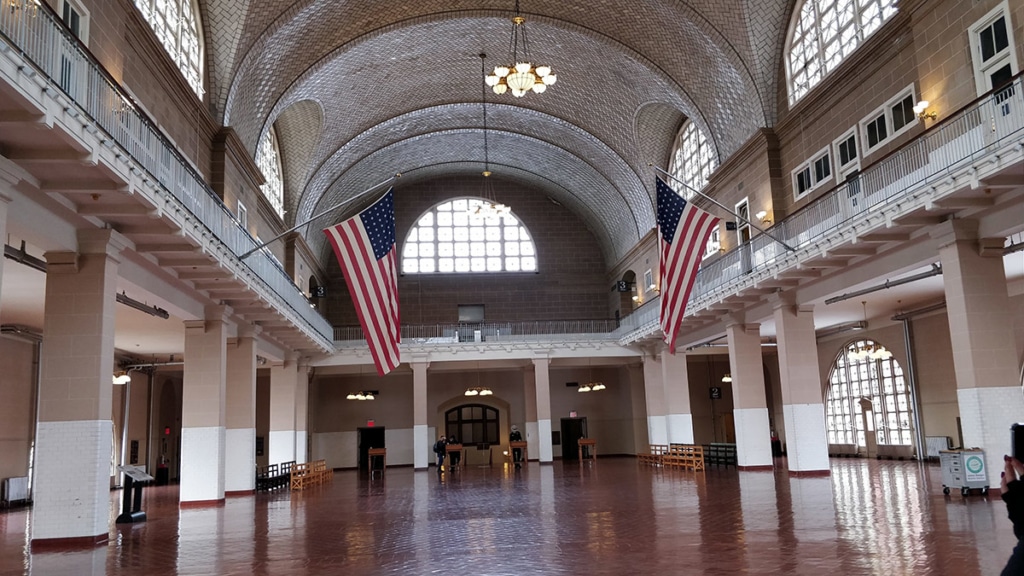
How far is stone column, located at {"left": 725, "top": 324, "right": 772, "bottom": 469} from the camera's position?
23.3 metres

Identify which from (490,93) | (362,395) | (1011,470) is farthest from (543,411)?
(1011,470)

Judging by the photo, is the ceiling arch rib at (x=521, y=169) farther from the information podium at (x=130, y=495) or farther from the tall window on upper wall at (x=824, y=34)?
the information podium at (x=130, y=495)

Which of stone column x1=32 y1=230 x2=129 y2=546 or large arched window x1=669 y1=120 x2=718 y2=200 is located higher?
large arched window x1=669 y1=120 x2=718 y2=200

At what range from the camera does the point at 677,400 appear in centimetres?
2998

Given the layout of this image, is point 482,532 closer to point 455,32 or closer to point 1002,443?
point 1002,443

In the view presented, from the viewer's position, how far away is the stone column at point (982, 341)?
44.5ft

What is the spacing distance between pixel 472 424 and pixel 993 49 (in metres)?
30.1

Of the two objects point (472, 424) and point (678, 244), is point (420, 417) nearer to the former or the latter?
point (472, 424)

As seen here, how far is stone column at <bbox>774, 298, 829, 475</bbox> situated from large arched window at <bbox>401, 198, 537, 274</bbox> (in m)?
21.5

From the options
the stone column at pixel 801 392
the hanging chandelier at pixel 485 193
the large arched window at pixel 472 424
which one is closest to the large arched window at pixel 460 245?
the hanging chandelier at pixel 485 193

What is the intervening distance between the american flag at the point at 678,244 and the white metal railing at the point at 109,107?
917cm

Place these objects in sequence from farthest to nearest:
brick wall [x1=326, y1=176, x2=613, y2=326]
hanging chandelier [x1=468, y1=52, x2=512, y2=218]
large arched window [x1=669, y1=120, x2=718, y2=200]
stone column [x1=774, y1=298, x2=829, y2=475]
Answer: brick wall [x1=326, y1=176, x2=613, y2=326]
hanging chandelier [x1=468, y1=52, x2=512, y2=218]
large arched window [x1=669, y1=120, x2=718, y2=200]
stone column [x1=774, y1=298, x2=829, y2=475]

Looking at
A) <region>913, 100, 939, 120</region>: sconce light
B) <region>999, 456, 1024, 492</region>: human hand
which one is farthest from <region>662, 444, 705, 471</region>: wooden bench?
<region>999, 456, 1024, 492</region>: human hand

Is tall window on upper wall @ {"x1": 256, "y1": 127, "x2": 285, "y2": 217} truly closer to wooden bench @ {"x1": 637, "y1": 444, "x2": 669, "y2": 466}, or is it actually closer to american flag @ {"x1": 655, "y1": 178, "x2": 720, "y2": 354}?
american flag @ {"x1": 655, "y1": 178, "x2": 720, "y2": 354}
